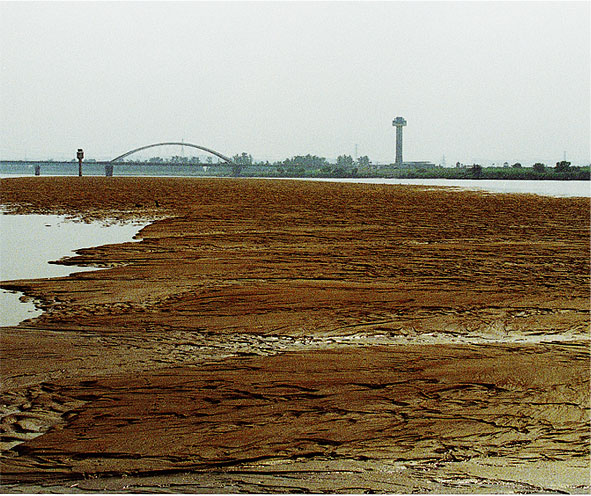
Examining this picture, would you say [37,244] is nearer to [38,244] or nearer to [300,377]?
[38,244]

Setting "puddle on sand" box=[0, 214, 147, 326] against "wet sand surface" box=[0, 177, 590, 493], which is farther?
"puddle on sand" box=[0, 214, 147, 326]

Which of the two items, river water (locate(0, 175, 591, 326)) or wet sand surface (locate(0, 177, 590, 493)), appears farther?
river water (locate(0, 175, 591, 326))

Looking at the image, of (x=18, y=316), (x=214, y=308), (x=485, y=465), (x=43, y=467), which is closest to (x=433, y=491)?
(x=485, y=465)

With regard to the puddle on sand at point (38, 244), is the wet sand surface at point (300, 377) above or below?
below

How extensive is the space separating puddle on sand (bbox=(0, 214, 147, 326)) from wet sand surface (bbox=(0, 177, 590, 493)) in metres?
0.34

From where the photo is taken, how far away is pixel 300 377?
575cm

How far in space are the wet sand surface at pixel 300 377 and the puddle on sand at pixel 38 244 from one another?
13.3 inches

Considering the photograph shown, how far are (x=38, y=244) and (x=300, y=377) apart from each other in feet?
30.9

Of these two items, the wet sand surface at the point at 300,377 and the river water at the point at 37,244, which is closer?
the wet sand surface at the point at 300,377

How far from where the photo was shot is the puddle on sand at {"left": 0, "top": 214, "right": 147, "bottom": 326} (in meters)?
8.33

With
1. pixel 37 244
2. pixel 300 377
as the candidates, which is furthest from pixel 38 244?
pixel 300 377

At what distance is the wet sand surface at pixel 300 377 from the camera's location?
13.9ft

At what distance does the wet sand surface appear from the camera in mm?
4230

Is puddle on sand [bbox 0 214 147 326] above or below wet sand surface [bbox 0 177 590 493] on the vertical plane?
above
